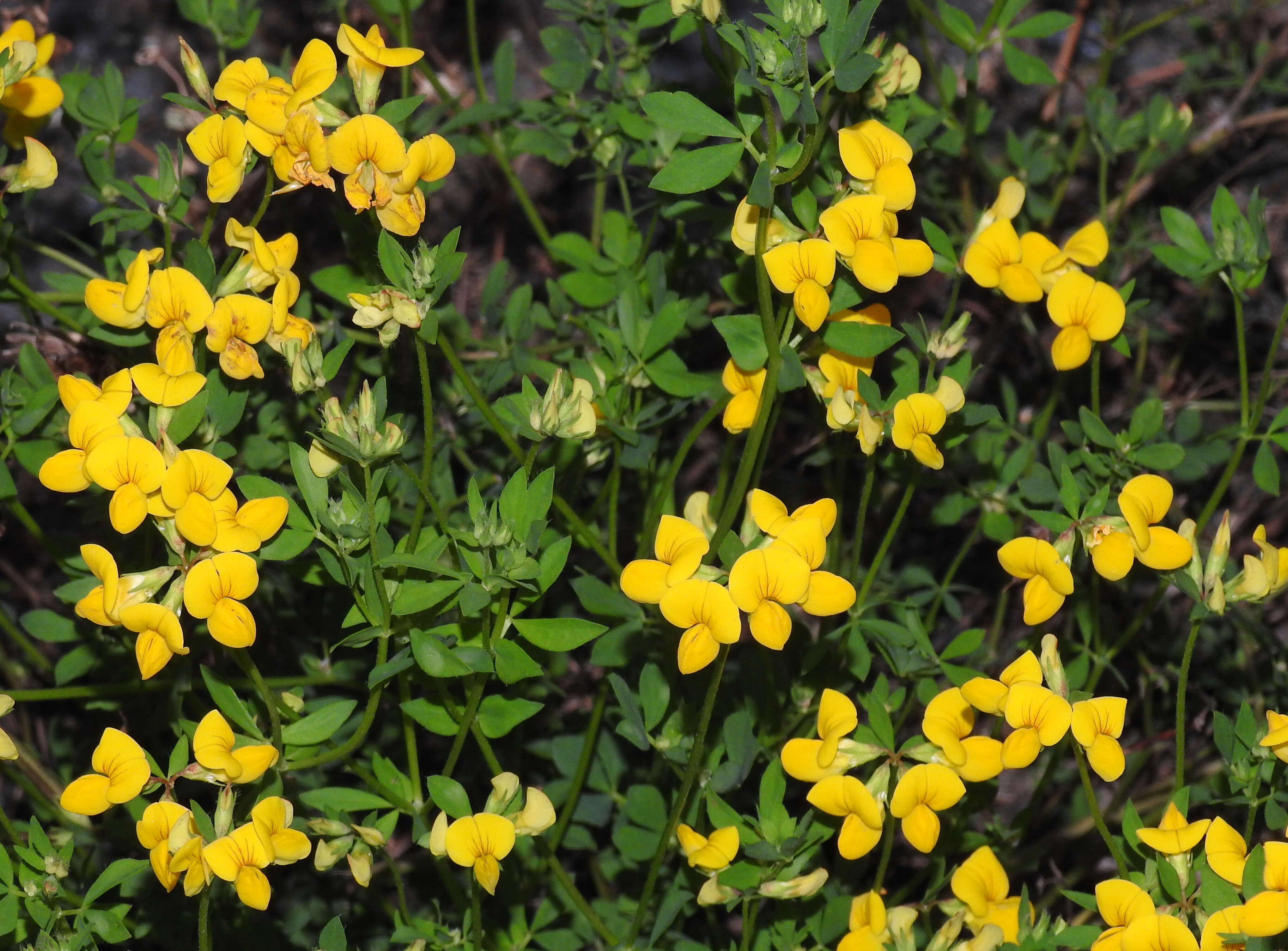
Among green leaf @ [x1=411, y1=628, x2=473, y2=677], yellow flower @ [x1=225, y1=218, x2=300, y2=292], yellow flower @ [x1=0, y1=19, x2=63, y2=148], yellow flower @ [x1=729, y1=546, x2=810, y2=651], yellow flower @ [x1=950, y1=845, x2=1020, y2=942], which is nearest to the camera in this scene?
yellow flower @ [x1=729, y1=546, x2=810, y2=651]

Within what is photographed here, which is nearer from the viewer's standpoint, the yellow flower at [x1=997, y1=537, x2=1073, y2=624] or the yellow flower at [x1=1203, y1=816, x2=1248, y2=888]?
the yellow flower at [x1=1203, y1=816, x2=1248, y2=888]

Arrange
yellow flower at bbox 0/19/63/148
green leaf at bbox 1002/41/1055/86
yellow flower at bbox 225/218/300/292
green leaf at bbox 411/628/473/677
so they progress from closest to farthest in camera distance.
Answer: green leaf at bbox 411/628/473/677
yellow flower at bbox 225/218/300/292
yellow flower at bbox 0/19/63/148
green leaf at bbox 1002/41/1055/86

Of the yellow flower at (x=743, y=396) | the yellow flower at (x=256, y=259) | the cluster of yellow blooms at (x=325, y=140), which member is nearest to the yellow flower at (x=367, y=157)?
the cluster of yellow blooms at (x=325, y=140)

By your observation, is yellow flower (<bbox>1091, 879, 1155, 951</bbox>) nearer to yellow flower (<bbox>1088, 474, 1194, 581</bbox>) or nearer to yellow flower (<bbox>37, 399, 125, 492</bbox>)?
yellow flower (<bbox>1088, 474, 1194, 581</bbox>)

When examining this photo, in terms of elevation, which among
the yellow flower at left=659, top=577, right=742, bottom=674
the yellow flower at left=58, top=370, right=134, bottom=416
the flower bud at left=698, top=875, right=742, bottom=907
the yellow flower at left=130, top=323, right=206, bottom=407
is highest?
the yellow flower at left=130, top=323, right=206, bottom=407

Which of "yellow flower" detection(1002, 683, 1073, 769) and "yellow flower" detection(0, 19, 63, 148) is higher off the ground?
"yellow flower" detection(0, 19, 63, 148)

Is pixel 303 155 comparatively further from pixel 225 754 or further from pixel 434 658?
pixel 225 754

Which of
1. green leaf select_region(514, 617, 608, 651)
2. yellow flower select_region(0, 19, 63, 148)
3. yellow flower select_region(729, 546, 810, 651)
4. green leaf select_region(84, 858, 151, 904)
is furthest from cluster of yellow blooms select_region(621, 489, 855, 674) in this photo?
yellow flower select_region(0, 19, 63, 148)
